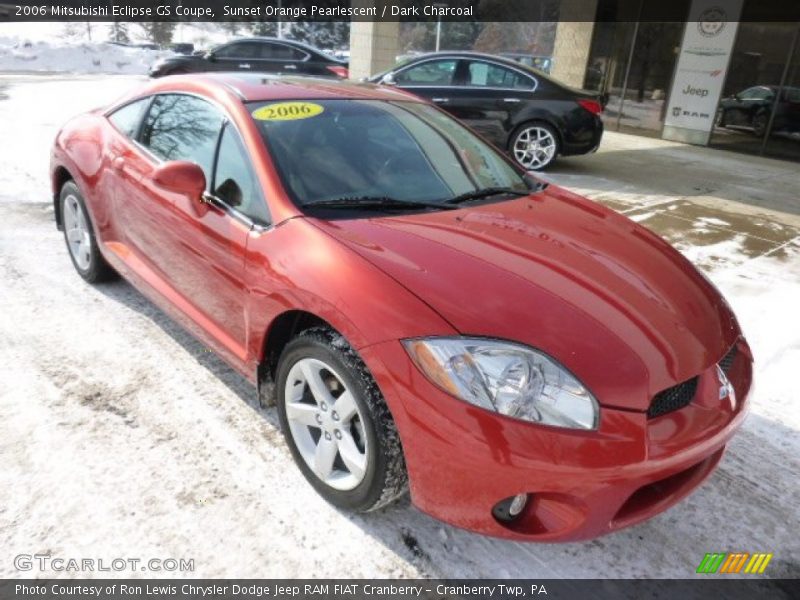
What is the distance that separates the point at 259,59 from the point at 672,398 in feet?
45.2

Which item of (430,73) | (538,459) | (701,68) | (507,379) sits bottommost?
(538,459)

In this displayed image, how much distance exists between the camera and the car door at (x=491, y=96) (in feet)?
27.1

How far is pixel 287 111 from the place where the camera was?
9.00 feet

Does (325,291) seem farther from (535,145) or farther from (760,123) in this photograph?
(760,123)

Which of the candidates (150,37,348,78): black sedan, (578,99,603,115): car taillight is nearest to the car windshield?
(578,99,603,115): car taillight

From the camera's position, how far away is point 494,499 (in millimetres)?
1773

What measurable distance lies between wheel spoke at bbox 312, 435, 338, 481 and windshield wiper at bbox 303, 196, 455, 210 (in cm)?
90

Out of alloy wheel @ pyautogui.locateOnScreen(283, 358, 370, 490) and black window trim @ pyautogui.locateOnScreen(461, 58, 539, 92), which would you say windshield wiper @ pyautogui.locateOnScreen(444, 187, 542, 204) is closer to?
alloy wheel @ pyautogui.locateOnScreen(283, 358, 370, 490)

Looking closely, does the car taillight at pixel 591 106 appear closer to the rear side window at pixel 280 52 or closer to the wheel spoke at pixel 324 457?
the wheel spoke at pixel 324 457

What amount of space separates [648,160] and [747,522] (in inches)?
343

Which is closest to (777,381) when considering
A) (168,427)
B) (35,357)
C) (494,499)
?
(494,499)

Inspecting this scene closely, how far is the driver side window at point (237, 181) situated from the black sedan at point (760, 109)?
11475 millimetres

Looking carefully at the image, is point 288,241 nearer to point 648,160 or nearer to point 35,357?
point 35,357

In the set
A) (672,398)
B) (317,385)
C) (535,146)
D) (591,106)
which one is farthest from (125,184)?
(591,106)
